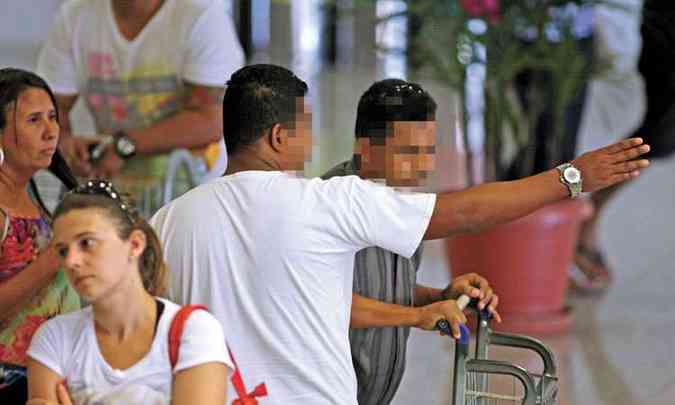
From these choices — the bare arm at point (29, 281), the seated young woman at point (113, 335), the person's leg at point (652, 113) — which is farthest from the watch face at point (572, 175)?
the person's leg at point (652, 113)

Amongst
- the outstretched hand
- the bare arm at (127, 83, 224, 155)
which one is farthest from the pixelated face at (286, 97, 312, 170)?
the bare arm at (127, 83, 224, 155)

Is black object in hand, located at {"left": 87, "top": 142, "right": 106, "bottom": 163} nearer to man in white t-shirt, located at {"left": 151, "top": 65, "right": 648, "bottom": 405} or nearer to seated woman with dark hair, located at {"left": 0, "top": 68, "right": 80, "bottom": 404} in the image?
seated woman with dark hair, located at {"left": 0, "top": 68, "right": 80, "bottom": 404}

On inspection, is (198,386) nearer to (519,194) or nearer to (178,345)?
(178,345)

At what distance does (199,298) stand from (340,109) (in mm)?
7009

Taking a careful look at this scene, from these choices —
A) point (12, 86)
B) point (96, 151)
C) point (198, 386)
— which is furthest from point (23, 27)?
point (198, 386)

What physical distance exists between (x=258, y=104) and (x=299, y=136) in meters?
0.10

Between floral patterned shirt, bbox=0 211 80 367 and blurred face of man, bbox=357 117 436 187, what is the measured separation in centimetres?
67

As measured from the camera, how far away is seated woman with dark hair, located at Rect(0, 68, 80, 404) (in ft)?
7.91

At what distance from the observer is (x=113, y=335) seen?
1.94 metres

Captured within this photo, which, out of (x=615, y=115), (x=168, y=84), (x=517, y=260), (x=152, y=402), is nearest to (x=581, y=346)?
(x=517, y=260)

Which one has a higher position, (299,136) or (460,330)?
(299,136)

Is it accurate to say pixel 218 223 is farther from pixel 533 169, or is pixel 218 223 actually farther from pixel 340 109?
pixel 340 109

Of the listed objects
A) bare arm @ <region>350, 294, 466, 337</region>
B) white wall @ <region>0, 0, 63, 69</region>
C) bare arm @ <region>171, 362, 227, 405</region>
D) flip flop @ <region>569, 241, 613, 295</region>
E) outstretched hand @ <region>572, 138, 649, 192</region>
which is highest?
white wall @ <region>0, 0, 63, 69</region>

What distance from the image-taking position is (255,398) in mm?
2115
